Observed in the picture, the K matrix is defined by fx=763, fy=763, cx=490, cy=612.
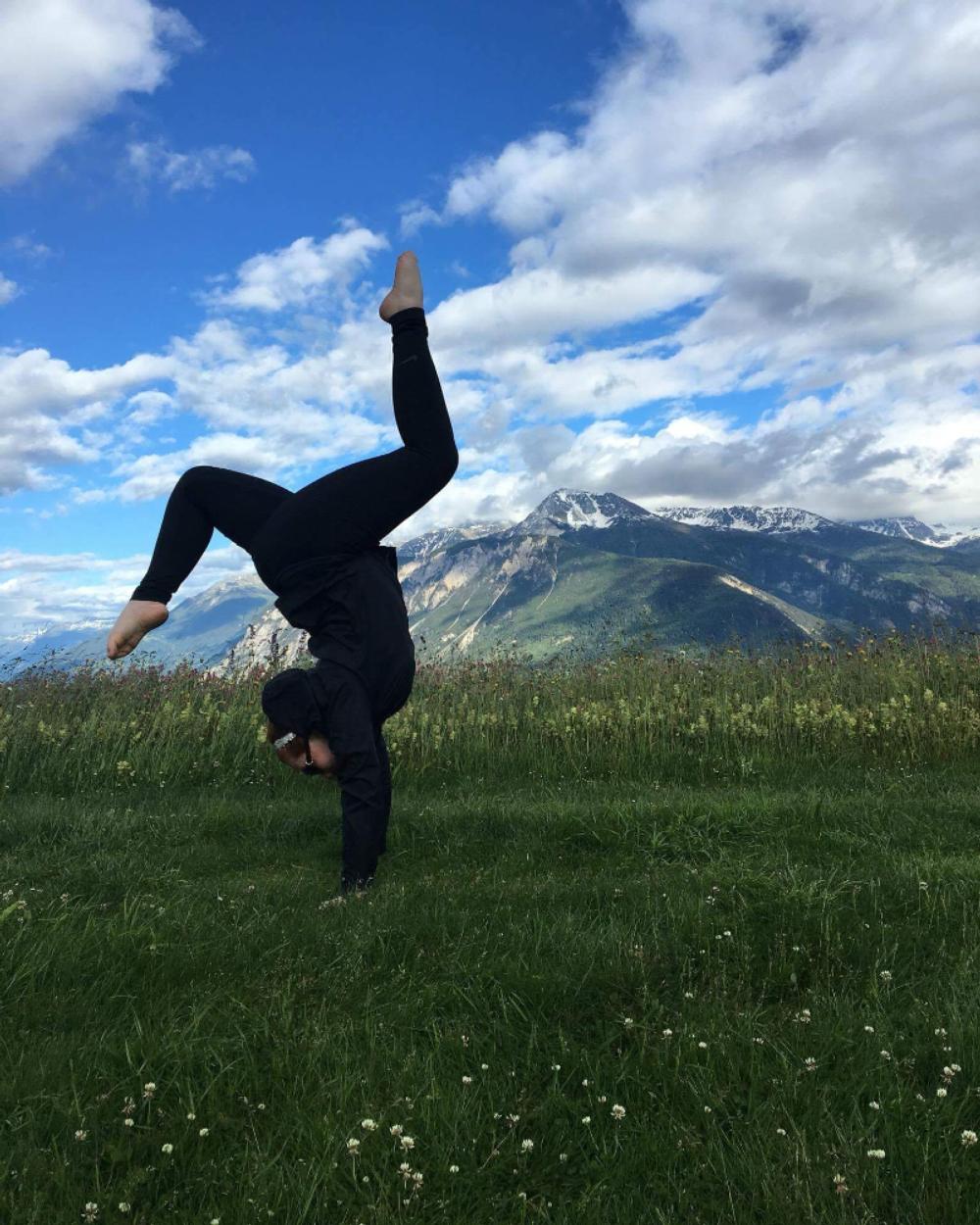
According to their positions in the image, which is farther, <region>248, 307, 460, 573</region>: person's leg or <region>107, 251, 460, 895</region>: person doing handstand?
<region>107, 251, 460, 895</region>: person doing handstand

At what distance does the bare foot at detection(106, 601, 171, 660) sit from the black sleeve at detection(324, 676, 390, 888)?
46.4 inches

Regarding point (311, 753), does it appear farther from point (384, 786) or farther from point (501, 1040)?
point (501, 1040)

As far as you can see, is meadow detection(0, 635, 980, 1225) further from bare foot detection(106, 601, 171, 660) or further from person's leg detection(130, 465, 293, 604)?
person's leg detection(130, 465, 293, 604)

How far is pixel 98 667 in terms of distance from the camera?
1329 cm

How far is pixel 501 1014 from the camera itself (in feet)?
10.3

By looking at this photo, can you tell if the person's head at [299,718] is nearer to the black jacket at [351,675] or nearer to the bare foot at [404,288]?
the black jacket at [351,675]

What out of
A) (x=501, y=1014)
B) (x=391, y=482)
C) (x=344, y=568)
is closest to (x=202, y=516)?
(x=344, y=568)

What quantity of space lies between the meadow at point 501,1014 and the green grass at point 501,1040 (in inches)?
0.5

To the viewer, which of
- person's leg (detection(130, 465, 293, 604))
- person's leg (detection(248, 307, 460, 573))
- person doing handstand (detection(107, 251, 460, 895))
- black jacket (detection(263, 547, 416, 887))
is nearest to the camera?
person's leg (detection(248, 307, 460, 573))

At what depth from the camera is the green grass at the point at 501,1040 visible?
2191 mm

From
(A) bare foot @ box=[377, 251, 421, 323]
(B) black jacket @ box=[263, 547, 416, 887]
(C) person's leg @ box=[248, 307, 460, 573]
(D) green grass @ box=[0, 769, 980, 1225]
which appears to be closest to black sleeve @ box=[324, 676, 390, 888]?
(B) black jacket @ box=[263, 547, 416, 887]

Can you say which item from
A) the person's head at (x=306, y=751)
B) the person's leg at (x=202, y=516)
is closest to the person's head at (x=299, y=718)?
the person's head at (x=306, y=751)

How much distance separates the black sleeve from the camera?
15.8 feet

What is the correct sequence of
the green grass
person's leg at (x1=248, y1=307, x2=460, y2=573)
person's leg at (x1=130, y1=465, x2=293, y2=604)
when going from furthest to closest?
person's leg at (x1=130, y1=465, x2=293, y2=604) < person's leg at (x1=248, y1=307, x2=460, y2=573) < the green grass
